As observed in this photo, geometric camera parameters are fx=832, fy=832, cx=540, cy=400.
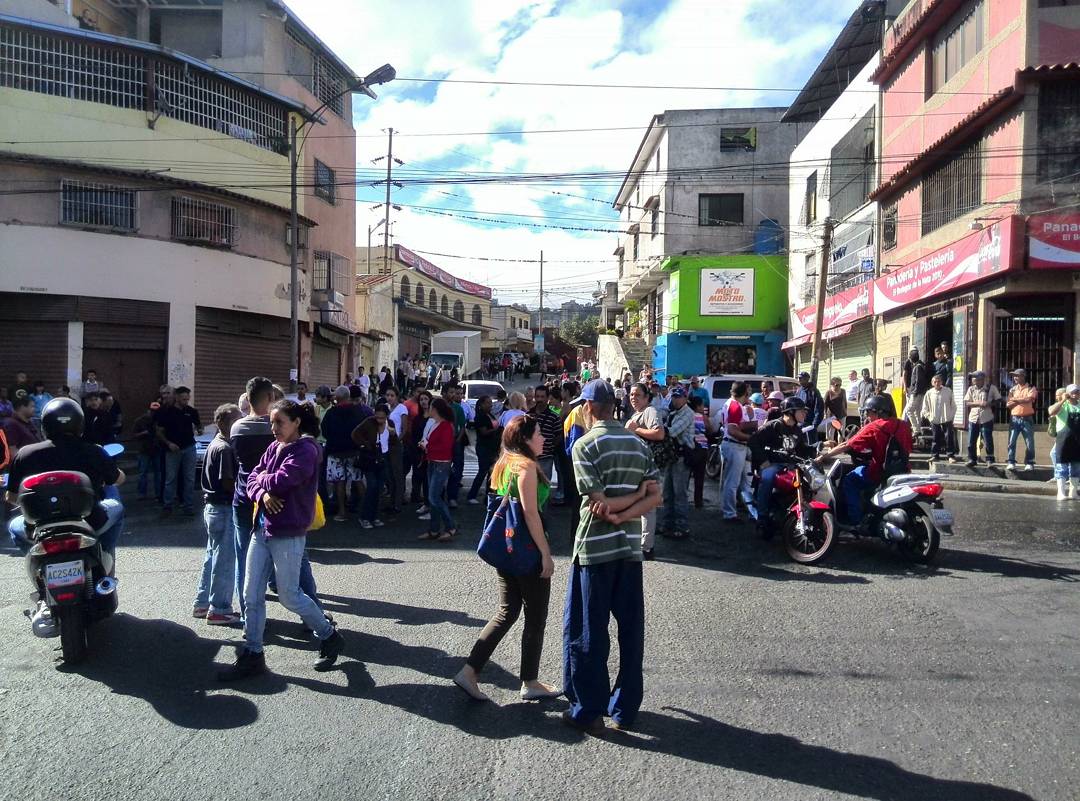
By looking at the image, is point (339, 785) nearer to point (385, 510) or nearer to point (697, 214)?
point (385, 510)

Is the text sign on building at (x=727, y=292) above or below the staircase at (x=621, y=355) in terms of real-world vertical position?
above

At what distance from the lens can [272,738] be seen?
4332 millimetres

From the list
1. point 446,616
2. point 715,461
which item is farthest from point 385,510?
point 715,461

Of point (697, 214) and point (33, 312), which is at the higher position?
point (697, 214)

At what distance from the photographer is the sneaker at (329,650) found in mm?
5273

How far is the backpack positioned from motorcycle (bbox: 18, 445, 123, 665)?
22.8ft

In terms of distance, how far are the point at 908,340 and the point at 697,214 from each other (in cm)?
1839

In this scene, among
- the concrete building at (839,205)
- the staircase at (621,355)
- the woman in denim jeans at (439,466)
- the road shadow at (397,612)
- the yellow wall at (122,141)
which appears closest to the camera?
the road shadow at (397,612)

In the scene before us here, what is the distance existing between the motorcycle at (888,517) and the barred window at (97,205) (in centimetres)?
1872

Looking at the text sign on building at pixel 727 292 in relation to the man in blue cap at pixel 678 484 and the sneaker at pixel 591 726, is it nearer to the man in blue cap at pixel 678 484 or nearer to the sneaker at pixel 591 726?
the man in blue cap at pixel 678 484

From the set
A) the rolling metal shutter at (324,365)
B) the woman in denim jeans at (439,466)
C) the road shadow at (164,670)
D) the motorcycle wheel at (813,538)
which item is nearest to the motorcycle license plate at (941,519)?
the motorcycle wheel at (813,538)

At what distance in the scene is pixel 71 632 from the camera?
5355mm

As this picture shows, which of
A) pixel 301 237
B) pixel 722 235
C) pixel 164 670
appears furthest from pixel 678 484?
pixel 722 235

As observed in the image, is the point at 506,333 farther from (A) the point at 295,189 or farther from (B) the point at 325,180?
(A) the point at 295,189
